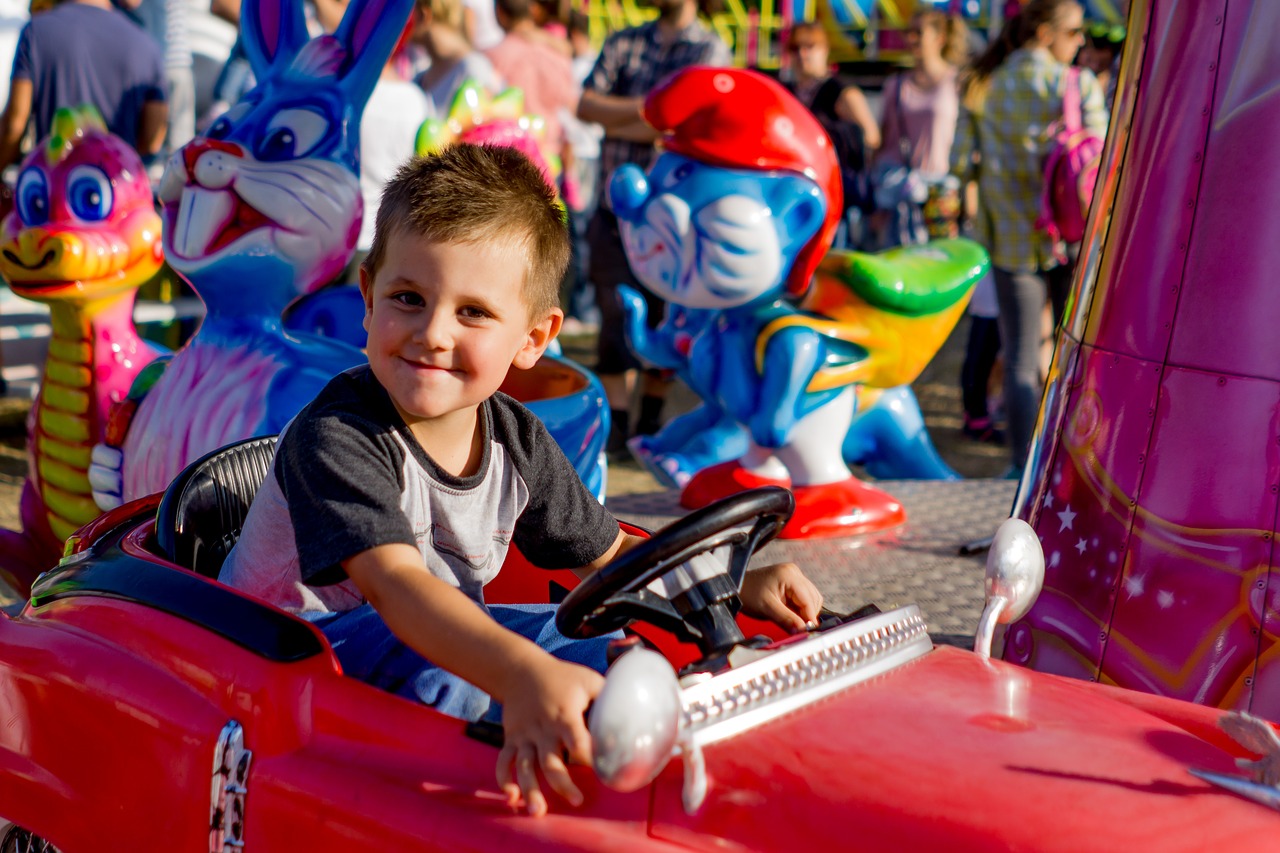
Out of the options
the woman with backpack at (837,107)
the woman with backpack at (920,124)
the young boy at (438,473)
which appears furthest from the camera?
the woman with backpack at (920,124)

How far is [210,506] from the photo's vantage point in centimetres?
164

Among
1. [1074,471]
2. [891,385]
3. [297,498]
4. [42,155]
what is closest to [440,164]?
[297,498]

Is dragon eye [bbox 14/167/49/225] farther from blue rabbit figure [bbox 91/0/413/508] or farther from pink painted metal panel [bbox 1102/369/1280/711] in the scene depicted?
pink painted metal panel [bbox 1102/369/1280/711]

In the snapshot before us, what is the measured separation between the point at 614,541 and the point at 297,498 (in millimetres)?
484

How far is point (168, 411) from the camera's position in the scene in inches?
96.4

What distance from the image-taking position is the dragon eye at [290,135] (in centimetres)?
250

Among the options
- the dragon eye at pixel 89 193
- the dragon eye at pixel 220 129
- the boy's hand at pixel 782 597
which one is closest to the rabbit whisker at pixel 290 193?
the dragon eye at pixel 220 129

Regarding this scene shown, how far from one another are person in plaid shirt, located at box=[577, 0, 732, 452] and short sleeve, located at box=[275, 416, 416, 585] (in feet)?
10.2

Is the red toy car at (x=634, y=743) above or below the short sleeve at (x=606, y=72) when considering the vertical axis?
below

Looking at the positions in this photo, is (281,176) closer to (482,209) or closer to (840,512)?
(482,209)

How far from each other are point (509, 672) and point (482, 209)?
529 mm

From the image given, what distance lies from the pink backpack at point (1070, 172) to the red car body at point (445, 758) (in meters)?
2.92

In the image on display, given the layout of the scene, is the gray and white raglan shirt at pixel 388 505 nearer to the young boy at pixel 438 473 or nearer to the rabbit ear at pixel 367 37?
the young boy at pixel 438 473

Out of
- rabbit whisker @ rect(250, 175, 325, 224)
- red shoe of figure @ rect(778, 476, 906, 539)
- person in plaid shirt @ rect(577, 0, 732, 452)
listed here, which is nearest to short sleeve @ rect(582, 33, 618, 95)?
person in plaid shirt @ rect(577, 0, 732, 452)
